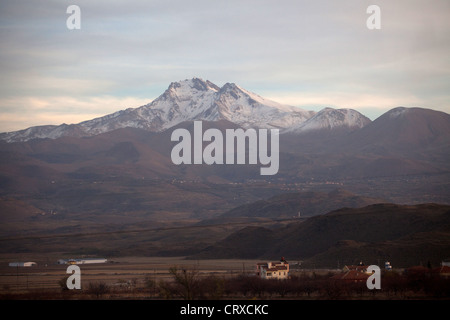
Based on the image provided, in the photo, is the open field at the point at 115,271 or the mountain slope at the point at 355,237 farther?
the mountain slope at the point at 355,237

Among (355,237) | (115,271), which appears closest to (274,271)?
(115,271)

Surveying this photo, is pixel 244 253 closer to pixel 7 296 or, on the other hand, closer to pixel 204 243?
pixel 204 243

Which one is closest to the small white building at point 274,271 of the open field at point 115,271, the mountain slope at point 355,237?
the open field at point 115,271

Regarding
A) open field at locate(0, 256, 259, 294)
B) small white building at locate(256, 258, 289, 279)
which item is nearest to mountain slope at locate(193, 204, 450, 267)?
open field at locate(0, 256, 259, 294)

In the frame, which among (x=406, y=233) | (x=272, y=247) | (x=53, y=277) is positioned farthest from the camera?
(x=272, y=247)

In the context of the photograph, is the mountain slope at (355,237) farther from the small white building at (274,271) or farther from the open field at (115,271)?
the small white building at (274,271)

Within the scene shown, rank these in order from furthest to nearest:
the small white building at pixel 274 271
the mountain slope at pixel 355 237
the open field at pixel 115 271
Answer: the mountain slope at pixel 355 237 < the open field at pixel 115 271 < the small white building at pixel 274 271

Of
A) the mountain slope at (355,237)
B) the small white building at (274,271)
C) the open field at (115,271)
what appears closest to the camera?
the small white building at (274,271)

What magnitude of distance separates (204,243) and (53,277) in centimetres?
5916

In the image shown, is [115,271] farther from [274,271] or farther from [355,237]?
[355,237]

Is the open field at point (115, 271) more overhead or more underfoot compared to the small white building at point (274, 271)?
more underfoot
